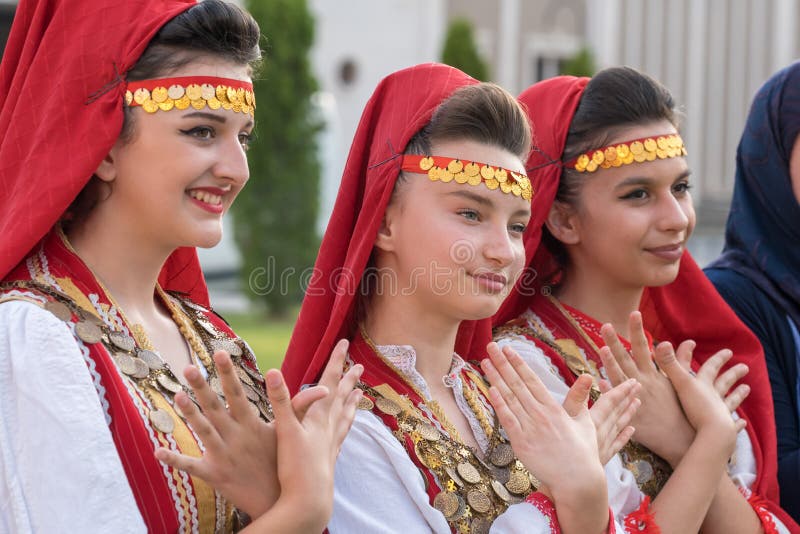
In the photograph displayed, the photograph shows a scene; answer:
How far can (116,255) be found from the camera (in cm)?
230

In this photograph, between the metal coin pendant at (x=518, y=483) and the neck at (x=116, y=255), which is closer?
the neck at (x=116, y=255)

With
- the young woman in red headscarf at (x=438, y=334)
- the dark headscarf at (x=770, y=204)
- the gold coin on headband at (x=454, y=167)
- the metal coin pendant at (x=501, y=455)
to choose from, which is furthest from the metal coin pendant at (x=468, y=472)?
the dark headscarf at (x=770, y=204)

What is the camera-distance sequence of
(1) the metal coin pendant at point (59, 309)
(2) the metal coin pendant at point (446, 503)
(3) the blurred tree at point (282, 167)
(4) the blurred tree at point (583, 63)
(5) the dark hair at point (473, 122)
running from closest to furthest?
(1) the metal coin pendant at point (59, 309), (2) the metal coin pendant at point (446, 503), (5) the dark hair at point (473, 122), (3) the blurred tree at point (282, 167), (4) the blurred tree at point (583, 63)

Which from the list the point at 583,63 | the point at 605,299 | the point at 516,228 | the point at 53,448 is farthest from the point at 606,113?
the point at 583,63

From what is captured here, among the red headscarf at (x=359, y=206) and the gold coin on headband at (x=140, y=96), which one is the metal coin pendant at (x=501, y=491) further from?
the gold coin on headband at (x=140, y=96)

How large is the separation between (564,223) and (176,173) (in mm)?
1368

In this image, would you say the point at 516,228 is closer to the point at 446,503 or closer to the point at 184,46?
the point at 446,503

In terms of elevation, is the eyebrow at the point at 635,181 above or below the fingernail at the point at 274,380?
above

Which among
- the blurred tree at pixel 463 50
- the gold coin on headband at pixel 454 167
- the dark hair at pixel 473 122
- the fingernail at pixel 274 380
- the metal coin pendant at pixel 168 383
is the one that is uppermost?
the dark hair at pixel 473 122

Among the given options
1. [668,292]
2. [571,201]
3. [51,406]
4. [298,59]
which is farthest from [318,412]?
[298,59]

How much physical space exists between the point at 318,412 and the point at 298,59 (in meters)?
11.5

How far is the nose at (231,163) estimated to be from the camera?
89.7 inches

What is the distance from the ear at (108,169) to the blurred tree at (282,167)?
35.2 ft

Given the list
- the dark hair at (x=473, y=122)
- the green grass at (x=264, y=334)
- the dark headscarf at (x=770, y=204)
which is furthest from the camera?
the green grass at (x=264, y=334)
